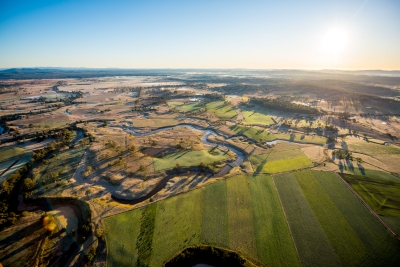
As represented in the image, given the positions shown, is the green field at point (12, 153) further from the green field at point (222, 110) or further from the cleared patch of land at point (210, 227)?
the green field at point (222, 110)

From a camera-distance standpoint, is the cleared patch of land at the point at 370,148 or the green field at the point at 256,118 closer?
the cleared patch of land at the point at 370,148

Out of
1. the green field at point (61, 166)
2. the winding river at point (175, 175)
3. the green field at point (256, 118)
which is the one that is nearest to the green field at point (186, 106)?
the green field at point (256, 118)

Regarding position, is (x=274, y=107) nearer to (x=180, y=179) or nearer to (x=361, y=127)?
(x=361, y=127)

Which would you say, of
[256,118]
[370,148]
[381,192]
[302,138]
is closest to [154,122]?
[256,118]

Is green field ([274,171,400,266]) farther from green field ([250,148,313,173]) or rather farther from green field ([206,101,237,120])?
green field ([206,101,237,120])

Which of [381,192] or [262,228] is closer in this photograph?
[262,228]

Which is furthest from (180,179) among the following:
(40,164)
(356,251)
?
(40,164)

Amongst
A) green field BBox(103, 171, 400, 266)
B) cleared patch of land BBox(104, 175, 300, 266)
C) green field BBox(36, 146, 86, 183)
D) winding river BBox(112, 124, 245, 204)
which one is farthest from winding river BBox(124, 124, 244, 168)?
green field BBox(36, 146, 86, 183)

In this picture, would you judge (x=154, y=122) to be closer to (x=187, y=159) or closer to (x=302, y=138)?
(x=187, y=159)
